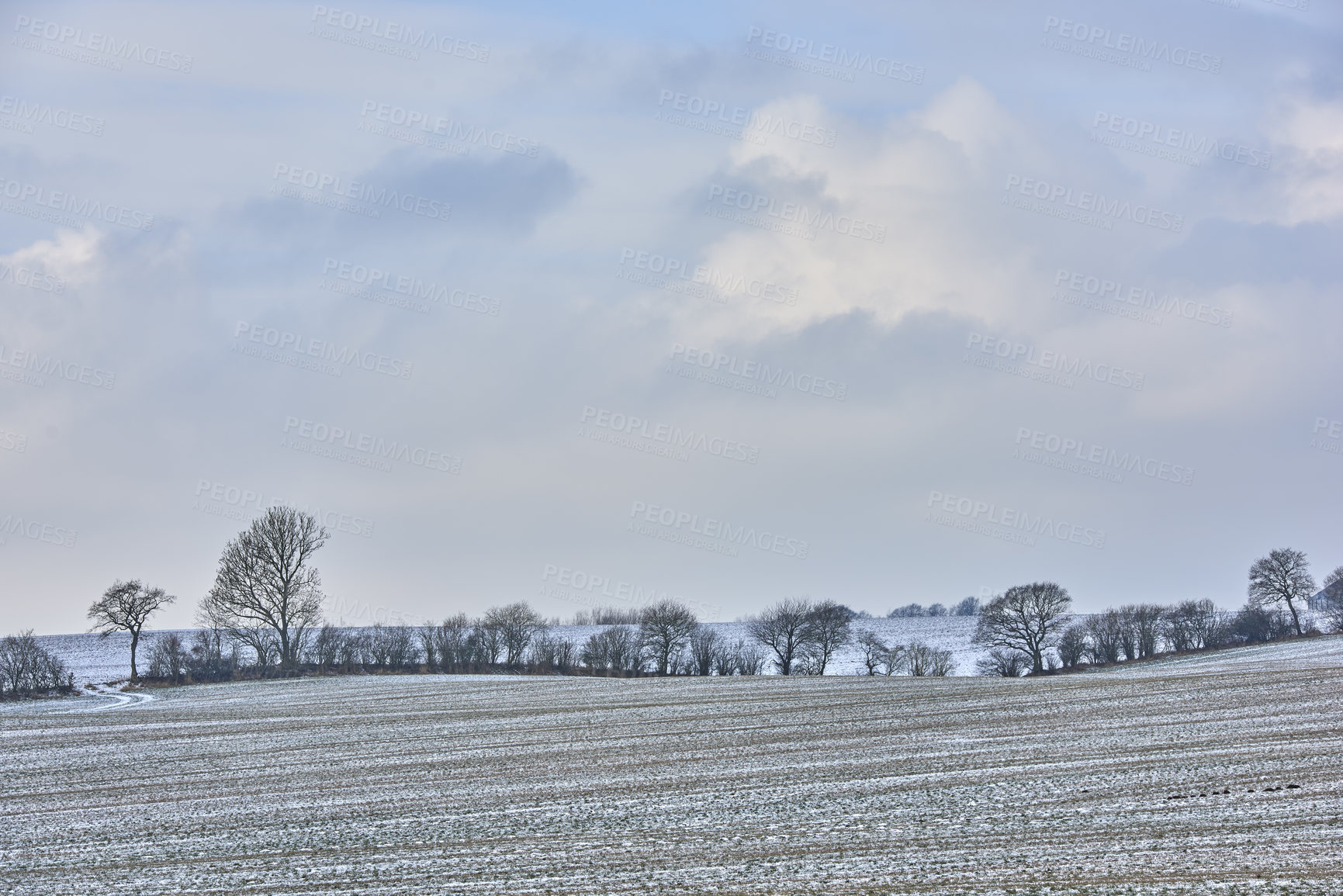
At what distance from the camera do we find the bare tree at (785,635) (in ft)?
308

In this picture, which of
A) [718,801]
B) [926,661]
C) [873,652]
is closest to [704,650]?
[873,652]

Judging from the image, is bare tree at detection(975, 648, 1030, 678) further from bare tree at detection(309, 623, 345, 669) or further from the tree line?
bare tree at detection(309, 623, 345, 669)

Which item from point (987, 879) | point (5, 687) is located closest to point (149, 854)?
point (987, 879)

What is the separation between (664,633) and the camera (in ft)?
300

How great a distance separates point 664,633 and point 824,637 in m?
15.7

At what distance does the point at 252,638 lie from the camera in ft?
268

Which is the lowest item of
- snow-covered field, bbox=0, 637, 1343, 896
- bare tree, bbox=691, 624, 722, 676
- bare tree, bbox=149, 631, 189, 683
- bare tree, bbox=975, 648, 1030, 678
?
bare tree, bbox=975, 648, 1030, 678

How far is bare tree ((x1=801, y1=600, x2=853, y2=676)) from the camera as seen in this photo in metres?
94.3

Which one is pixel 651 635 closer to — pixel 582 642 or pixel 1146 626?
pixel 582 642

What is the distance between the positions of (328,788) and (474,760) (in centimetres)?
525

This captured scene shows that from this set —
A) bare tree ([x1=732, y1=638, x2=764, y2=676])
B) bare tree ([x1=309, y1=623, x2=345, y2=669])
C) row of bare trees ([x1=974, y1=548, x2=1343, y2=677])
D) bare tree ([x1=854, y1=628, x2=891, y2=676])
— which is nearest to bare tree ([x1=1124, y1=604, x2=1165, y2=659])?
row of bare trees ([x1=974, y1=548, x2=1343, y2=677])

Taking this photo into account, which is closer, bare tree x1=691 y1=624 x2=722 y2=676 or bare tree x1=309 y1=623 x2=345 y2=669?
bare tree x1=309 y1=623 x2=345 y2=669

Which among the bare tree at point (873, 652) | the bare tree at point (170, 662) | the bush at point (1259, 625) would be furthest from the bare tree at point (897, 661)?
the bare tree at point (170, 662)

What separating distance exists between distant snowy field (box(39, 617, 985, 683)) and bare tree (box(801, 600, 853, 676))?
1757 mm
